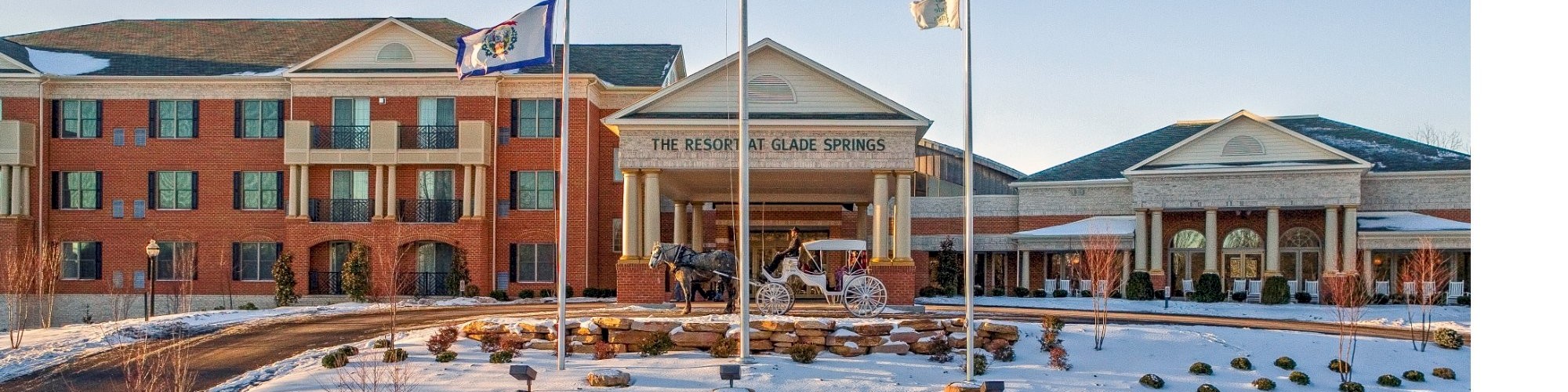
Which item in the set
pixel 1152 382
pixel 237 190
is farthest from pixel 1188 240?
pixel 237 190

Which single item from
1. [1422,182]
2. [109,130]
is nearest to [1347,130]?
[1422,182]

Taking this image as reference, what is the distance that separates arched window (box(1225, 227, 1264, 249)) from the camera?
136 feet

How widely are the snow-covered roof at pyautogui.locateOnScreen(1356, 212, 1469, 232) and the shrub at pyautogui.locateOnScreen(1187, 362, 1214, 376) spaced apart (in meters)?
19.4

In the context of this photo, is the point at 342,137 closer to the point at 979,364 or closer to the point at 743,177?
the point at 743,177

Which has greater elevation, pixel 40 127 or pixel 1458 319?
pixel 40 127

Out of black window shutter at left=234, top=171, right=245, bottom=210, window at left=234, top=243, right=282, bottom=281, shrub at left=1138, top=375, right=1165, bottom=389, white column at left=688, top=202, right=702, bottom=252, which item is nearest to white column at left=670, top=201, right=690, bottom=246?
white column at left=688, top=202, right=702, bottom=252

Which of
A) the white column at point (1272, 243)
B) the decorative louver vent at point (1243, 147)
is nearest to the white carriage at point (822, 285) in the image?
A: the white column at point (1272, 243)

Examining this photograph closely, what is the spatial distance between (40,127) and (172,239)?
5397mm

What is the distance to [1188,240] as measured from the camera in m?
42.5

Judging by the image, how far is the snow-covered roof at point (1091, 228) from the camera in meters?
41.8

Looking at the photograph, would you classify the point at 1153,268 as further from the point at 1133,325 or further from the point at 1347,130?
the point at 1133,325

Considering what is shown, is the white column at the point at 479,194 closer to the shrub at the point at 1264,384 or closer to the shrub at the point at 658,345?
the shrub at the point at 658,345

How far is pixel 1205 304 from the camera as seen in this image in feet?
122

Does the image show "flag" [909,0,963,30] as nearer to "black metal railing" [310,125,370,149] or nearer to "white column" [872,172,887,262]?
"white column" [872,172,887,262]
